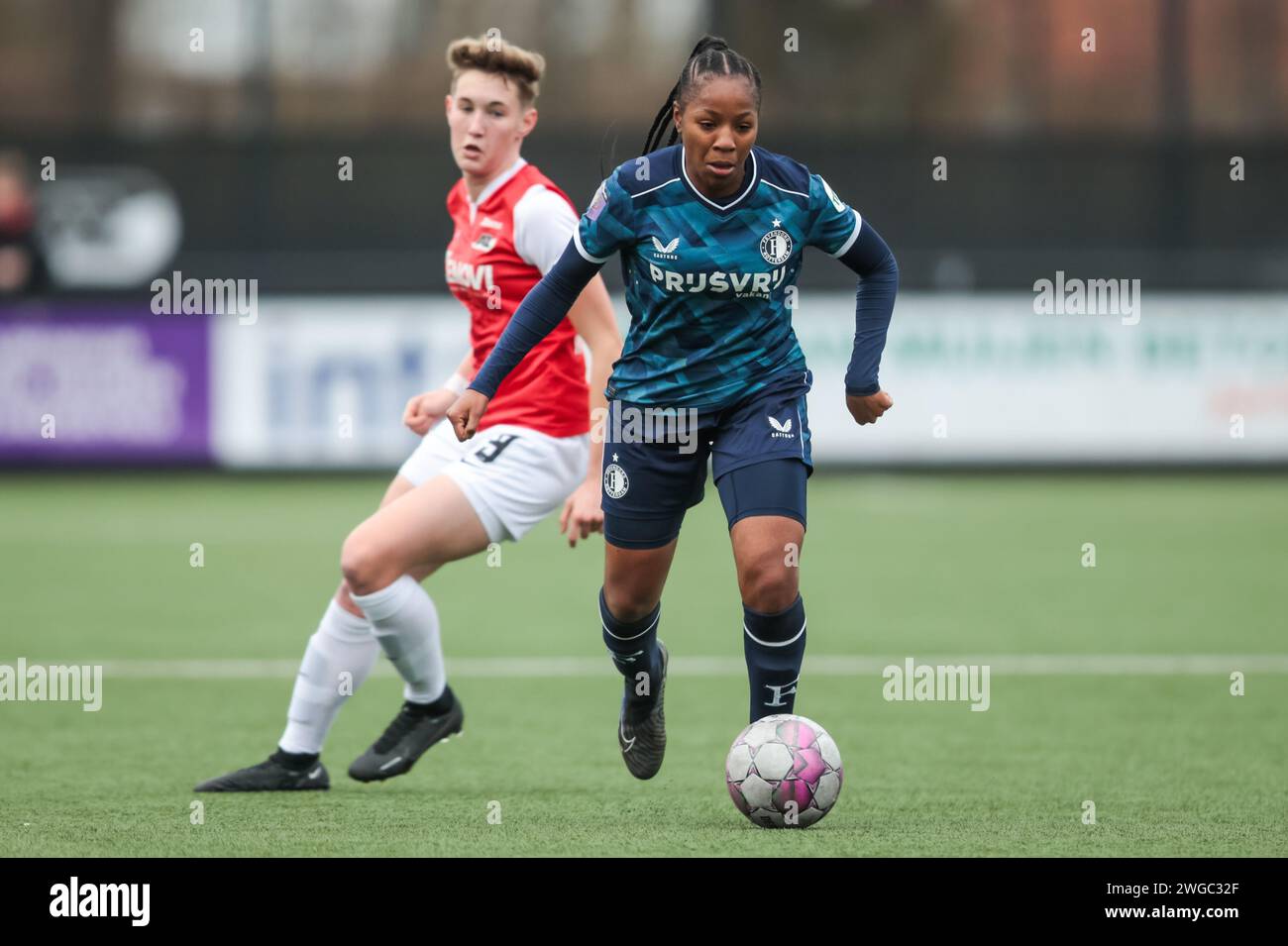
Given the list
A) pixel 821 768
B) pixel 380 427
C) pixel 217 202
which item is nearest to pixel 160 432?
pixel 380 427

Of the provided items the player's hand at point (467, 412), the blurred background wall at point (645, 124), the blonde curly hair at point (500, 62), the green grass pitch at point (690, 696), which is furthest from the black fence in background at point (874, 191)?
the player's hand at point (467, 412)

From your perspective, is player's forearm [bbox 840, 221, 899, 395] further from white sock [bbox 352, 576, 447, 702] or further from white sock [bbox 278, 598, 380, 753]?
white sock [bbox 278, 598, 380, 753]

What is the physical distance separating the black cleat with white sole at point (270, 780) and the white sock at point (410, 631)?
0.42 metres

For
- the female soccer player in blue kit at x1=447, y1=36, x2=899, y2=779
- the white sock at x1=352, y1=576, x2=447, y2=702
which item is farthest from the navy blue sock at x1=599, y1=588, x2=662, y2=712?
the white sock at x1=352, y1=576, x2=447, y2=702

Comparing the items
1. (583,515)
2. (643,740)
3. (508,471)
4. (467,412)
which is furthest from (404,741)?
(467,412)

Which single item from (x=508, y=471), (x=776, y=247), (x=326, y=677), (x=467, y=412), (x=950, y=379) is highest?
(x=950, y=379)

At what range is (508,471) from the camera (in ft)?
20.1

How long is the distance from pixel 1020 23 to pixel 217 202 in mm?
8454

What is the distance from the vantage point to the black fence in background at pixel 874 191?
67.9 ft

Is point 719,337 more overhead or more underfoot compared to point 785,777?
more overhead

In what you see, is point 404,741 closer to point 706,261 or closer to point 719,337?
point 719,337

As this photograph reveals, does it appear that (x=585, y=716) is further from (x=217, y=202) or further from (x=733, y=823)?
(x=217, y=202)

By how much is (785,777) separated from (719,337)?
1.23 metres

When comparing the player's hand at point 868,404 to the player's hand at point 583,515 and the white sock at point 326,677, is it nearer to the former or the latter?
the player's hand at point 583,515
